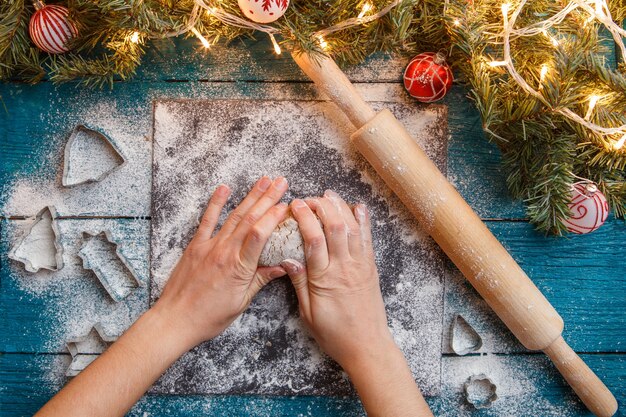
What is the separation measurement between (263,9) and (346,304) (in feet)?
1.87

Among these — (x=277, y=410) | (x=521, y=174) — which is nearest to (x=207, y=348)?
(x=277, y=410)

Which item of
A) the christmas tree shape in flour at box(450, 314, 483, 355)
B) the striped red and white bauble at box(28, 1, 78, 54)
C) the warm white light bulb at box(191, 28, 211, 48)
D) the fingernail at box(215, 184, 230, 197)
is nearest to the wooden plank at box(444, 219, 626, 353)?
the christmas tree shape in flour at box(450, 314, 483, 355)

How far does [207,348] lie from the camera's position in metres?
1.09

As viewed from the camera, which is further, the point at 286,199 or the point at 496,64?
the point at 286,199

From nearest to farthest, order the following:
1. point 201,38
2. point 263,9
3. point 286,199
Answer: point 263,9 → point 201,38 → point 286,199

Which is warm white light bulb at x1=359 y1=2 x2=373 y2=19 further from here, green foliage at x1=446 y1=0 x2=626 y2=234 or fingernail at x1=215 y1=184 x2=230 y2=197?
fingernail at x1=215 y1=184 x2=230 y2=197

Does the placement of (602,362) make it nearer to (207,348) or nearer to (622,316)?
(622,316)

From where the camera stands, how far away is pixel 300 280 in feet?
3.41

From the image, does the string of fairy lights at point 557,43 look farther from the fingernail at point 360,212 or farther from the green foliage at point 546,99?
the fingernail at point 360,212

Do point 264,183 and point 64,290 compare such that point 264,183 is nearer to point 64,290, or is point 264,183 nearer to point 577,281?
point 64,290

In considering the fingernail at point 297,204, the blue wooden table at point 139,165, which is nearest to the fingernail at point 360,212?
the fingernail at point 297,204

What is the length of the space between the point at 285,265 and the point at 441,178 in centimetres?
35

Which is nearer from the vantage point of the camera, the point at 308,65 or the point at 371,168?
the point at 308,65

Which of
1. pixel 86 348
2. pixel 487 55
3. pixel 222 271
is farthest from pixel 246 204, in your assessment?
pixel 487 55
